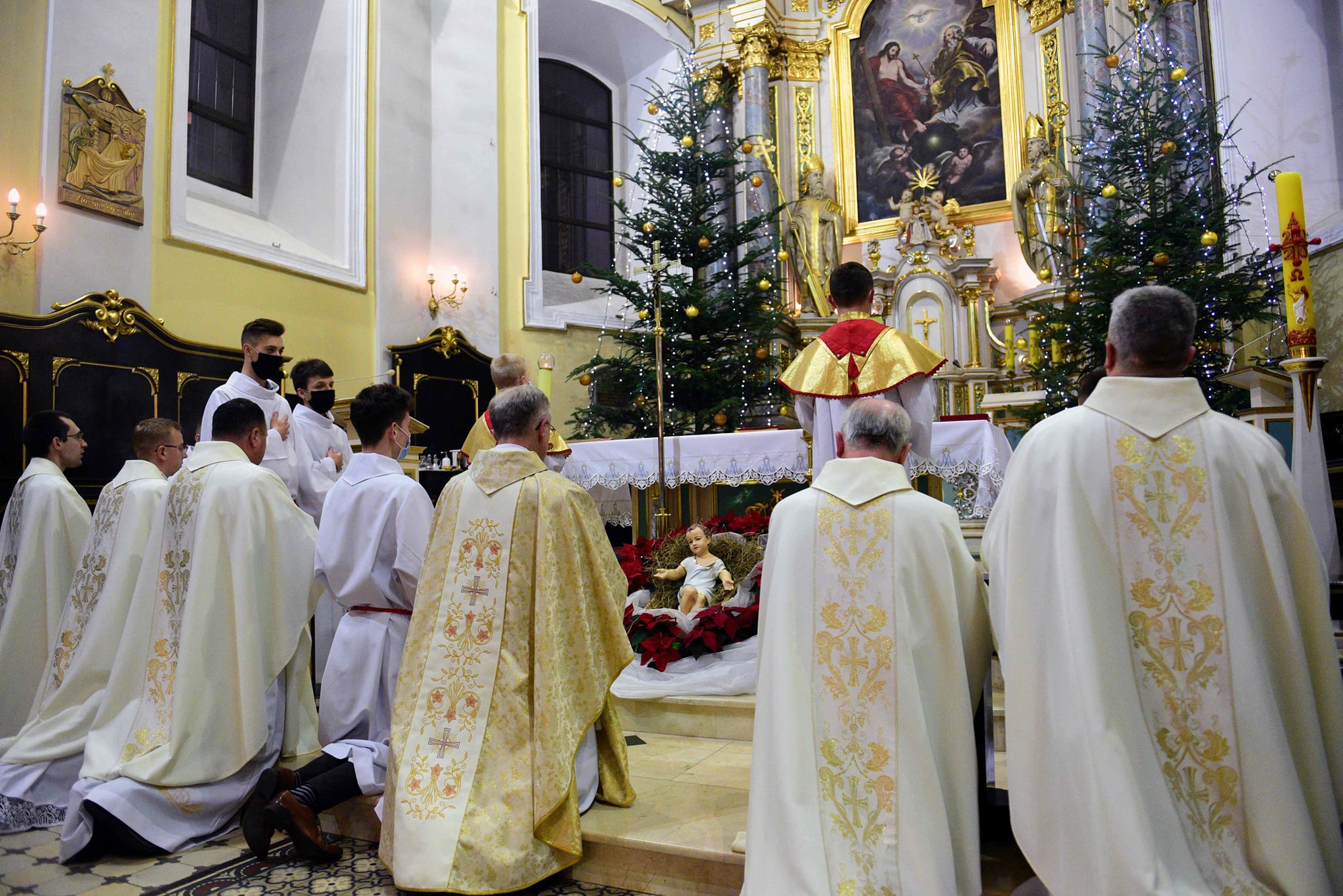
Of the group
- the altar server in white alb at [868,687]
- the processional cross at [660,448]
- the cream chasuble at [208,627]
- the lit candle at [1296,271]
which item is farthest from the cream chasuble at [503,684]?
the processional cross at [660,448]

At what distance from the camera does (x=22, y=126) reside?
715cm

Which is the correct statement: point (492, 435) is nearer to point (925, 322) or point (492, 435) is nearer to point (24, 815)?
point (24, 815)

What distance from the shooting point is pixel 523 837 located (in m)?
2.94

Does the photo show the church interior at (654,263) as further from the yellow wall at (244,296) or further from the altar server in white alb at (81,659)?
the altar server in white alb at (81,659)

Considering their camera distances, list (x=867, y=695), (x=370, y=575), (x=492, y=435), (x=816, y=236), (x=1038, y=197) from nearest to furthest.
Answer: (x=867, y=695) → (x=370, y=575) → (x=492, y=435) → (x=1038, y=197) → (x=816, y=236)


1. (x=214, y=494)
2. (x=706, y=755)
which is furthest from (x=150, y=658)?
(x=706, y=755)

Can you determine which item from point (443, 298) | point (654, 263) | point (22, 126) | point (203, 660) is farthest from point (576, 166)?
point (203, 660)

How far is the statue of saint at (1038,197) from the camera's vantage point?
385 inches

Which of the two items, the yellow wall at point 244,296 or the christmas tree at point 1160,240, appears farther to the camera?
the yellow wall at point 244,296

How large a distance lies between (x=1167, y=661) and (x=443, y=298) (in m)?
9.73

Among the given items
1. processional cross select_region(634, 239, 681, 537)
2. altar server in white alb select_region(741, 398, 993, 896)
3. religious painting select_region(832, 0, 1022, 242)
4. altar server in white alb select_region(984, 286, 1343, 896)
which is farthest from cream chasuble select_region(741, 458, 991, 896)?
religious painting select_region(832, 0, 1022, 242)

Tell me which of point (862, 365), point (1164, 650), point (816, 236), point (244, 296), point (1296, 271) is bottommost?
point (1164, 650)

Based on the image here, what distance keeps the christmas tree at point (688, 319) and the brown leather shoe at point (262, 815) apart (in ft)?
18.9

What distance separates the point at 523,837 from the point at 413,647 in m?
0.71
